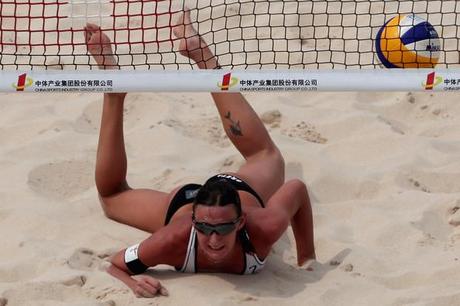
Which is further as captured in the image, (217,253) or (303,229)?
(303,229)

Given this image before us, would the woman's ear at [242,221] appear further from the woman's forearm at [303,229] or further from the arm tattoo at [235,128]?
the arm tattoo at [235,128]

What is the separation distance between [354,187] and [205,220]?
4.59ft

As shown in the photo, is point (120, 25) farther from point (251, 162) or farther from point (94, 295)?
point (94, 295)

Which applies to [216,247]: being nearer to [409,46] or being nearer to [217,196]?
[217,196]

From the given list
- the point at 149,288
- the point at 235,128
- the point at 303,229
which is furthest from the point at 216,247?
the point at 235,128

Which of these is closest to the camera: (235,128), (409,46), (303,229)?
(303,229)

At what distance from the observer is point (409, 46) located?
515 centimetres

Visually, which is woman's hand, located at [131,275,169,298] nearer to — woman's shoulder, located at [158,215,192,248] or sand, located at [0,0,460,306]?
sand, located at [0,0,460,306]

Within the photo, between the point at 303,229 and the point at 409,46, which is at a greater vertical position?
the point at 409,46

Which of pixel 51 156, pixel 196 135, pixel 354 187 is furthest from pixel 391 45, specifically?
pixel 51 156

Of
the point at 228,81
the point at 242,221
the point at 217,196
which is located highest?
the point at 228,81

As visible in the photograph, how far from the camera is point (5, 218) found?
4977 millimetres

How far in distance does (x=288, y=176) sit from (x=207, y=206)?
1.41m

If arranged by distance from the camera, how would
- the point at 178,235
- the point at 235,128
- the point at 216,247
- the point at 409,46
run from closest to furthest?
the point at 216,247, the point at 178,235, the point at 409,46, the point at 235,128
